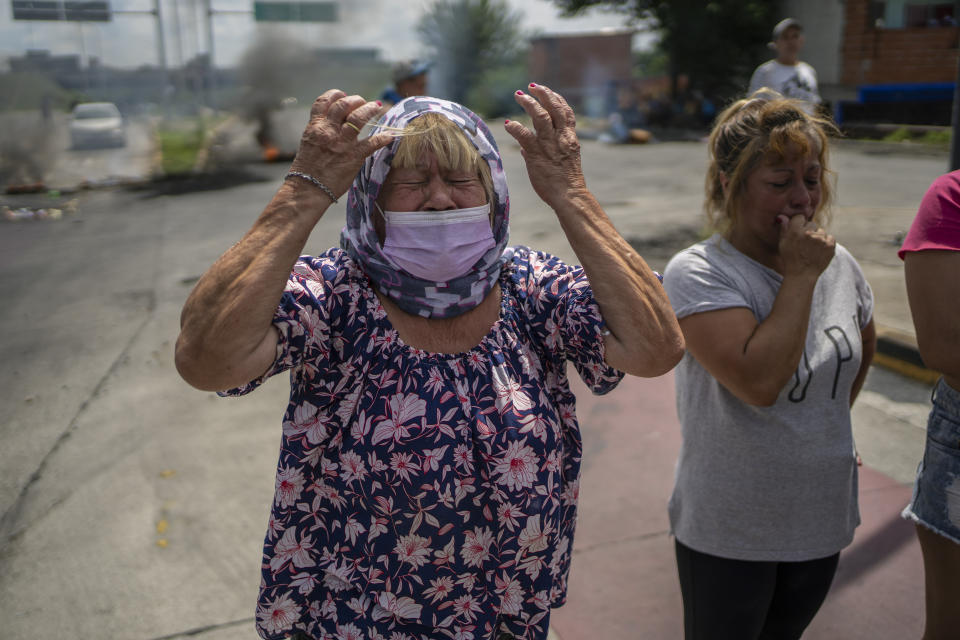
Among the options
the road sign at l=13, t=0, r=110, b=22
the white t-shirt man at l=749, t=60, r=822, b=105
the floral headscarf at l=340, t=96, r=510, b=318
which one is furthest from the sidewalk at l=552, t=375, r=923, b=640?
the road sign at l=13, t=0, r=110, b=22

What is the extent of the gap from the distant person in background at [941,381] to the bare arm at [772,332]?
0.22 meters

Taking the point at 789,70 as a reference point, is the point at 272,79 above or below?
above

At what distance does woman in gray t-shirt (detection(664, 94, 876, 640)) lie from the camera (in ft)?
6.44

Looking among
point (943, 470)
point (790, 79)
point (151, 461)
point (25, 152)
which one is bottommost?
point (151, 461)

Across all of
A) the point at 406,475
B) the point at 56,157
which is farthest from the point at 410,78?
the point at 56,157

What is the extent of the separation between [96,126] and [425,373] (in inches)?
850

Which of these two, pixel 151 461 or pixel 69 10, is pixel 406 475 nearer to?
pixel 151 461

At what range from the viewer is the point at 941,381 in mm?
2020

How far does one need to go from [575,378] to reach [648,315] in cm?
349

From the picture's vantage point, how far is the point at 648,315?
1610 mm

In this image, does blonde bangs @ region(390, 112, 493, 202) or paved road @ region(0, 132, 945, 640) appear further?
paved road @ region(0, 132, 945, 640)

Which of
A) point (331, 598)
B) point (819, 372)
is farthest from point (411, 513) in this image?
point (819, 372)

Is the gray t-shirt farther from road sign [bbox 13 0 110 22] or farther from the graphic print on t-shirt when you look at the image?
road sign [bbox 13 0 110 22]

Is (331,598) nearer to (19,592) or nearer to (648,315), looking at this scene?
(648,315)
